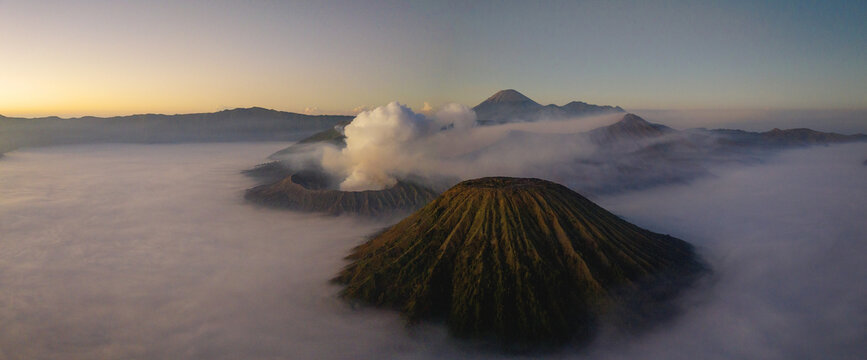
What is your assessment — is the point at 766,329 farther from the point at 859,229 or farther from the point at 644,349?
the point at 859,229

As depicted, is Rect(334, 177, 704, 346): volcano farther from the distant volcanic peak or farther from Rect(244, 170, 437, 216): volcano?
the distant volcanic peak

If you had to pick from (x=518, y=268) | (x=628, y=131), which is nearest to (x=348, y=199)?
(x=518, y=268)

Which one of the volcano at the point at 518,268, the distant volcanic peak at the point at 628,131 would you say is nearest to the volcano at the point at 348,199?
the volcano at the point at 518,268

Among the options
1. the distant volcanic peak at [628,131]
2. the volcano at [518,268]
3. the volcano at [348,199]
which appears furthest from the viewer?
the distant volcanic peak at [628,131]

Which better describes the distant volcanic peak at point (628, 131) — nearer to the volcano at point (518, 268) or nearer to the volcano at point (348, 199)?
the volcano at point (348, 199)

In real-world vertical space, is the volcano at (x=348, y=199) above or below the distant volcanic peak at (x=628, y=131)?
below

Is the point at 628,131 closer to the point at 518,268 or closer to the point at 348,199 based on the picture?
the point at 348,199

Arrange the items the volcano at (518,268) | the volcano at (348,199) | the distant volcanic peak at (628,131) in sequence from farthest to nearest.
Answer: the distant volcanic peak at (628,131) < the volcano at (348,199) < the volcano at (518,268)

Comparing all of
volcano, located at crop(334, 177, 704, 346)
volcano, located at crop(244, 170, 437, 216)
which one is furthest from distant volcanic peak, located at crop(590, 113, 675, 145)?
volcano, located at crop(334, 177, 704, 346)
